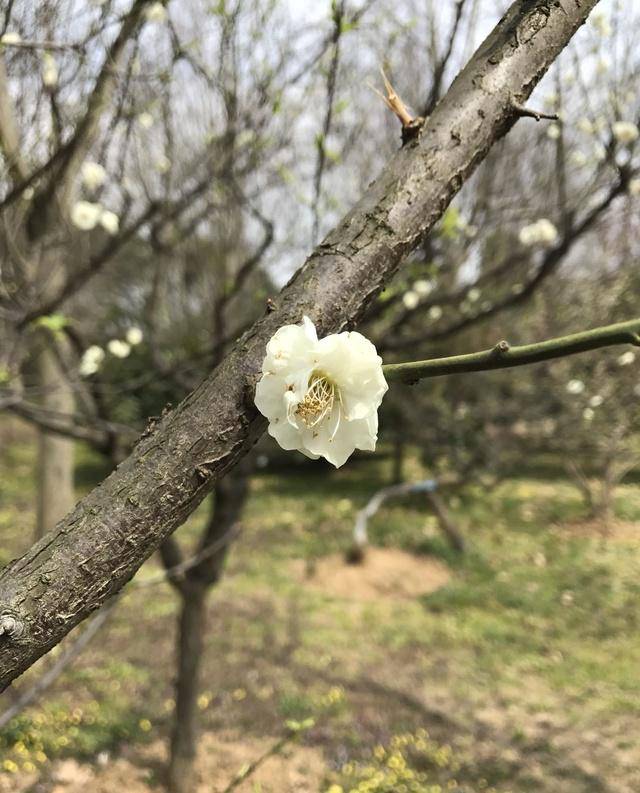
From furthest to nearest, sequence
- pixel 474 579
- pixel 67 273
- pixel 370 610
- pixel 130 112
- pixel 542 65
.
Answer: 1. pixel 474 579
2. pixel 370 610
3. pixel 67 273
4. pixel 130 112
5. pixel 542 65

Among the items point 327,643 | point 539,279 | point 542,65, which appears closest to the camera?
point 542,65

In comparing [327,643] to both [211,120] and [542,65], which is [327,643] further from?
[542,65]

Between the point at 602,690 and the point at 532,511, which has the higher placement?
the point at 532,511

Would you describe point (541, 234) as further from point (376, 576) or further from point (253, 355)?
point (376, 576)

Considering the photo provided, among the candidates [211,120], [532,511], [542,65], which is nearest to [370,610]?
[532,511]

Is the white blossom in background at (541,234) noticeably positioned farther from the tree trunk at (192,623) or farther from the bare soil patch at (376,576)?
the bare soil patch at (376,576)

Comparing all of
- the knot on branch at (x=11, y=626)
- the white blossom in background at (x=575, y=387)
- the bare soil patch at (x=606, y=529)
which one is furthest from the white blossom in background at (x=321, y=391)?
the bare soil patch at (x=606, y=529)
